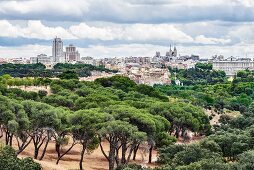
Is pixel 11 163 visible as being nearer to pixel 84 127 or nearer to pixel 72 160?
pixel 84 127

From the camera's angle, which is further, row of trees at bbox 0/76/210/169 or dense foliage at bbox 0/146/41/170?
row of trees at bbox 0/76/210/169

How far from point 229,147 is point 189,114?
17.2m

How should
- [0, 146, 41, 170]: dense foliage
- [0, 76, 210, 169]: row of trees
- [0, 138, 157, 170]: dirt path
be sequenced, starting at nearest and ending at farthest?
[0, 146, 41, 170]: dense foliage → [0, 76, 210, 169]: row of trees → [0, 138, 157, 170]: dirt path

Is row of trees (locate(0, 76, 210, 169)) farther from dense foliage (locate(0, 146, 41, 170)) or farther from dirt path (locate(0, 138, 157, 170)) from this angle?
dense foliage (locate(0, 146, 41, 170))

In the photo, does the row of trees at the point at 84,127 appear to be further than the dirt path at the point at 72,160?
No

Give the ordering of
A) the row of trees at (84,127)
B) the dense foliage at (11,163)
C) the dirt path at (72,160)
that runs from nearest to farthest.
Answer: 1. the dense foliage at (11,163)
2. the row of trees at (84,127)
3. the dirt path at (72,160)

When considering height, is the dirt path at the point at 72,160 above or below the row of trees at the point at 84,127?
below

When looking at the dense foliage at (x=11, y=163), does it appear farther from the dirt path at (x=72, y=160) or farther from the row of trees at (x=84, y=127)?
the row of trees at (x=84, y=127)

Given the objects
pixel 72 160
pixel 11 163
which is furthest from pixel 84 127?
pixel 11 163

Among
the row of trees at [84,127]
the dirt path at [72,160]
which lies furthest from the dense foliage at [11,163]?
the row of trees at [84,127]

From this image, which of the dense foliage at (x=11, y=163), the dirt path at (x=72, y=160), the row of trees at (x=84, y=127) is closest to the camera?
the dense foliage at (x=11, y=163)

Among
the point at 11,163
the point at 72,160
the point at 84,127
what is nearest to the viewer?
the point at 11,163

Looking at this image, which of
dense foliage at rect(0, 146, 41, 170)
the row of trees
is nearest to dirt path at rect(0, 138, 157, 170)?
the row of trees

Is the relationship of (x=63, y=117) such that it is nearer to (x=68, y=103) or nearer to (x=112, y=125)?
(x=112, y=125)
